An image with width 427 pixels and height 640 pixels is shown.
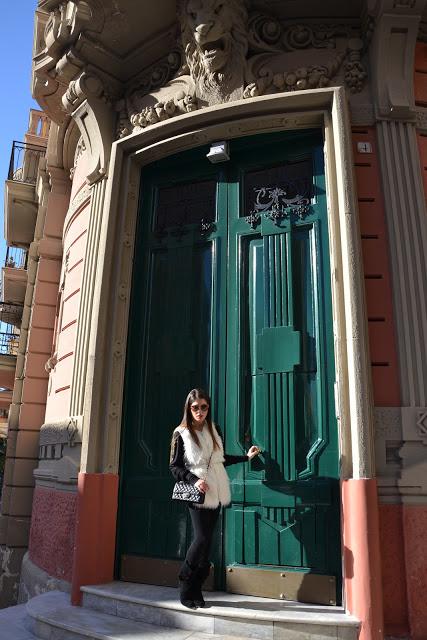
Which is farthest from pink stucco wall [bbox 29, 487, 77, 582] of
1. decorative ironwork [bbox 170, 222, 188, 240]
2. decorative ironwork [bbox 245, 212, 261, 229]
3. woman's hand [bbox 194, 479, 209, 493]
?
decorative ironwork [bbox 245, 212, 261, 229]

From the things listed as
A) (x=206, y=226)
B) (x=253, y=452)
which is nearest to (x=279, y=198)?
(x=206, y=226)

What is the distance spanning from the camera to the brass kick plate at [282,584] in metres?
4.06

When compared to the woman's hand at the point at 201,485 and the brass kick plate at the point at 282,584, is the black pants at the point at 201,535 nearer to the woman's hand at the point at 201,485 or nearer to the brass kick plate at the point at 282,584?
the woman's hand at the point at 201,485

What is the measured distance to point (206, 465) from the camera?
3.96 meters

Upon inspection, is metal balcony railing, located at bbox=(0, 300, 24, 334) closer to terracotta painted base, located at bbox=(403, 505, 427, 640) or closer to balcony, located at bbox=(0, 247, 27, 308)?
balcony, located at bbox=(0, 247, 27, 308)

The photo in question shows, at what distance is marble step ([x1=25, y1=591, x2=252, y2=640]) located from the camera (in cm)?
368

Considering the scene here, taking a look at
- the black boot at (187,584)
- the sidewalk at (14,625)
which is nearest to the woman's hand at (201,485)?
the black boot at (187,584)

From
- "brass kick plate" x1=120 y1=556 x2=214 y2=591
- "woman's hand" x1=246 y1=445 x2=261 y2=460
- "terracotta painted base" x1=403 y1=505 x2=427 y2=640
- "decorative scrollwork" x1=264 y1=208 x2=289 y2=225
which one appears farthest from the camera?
"decorative scrollwork" x1=264 y1=208 x2=289 y2=225

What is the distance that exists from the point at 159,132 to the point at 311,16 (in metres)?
1.89

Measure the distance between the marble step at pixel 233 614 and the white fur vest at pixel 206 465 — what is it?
2.43ft

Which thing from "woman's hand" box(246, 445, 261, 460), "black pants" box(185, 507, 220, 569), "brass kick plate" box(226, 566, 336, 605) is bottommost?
"brass kick plate" box(226, 566, 336, 605)

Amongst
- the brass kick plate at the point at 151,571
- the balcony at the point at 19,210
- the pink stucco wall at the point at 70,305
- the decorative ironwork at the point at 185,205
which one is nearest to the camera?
the brass kick plate at the point at 151,571

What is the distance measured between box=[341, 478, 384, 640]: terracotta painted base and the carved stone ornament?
11.9 ft

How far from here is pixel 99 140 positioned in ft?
19.7
